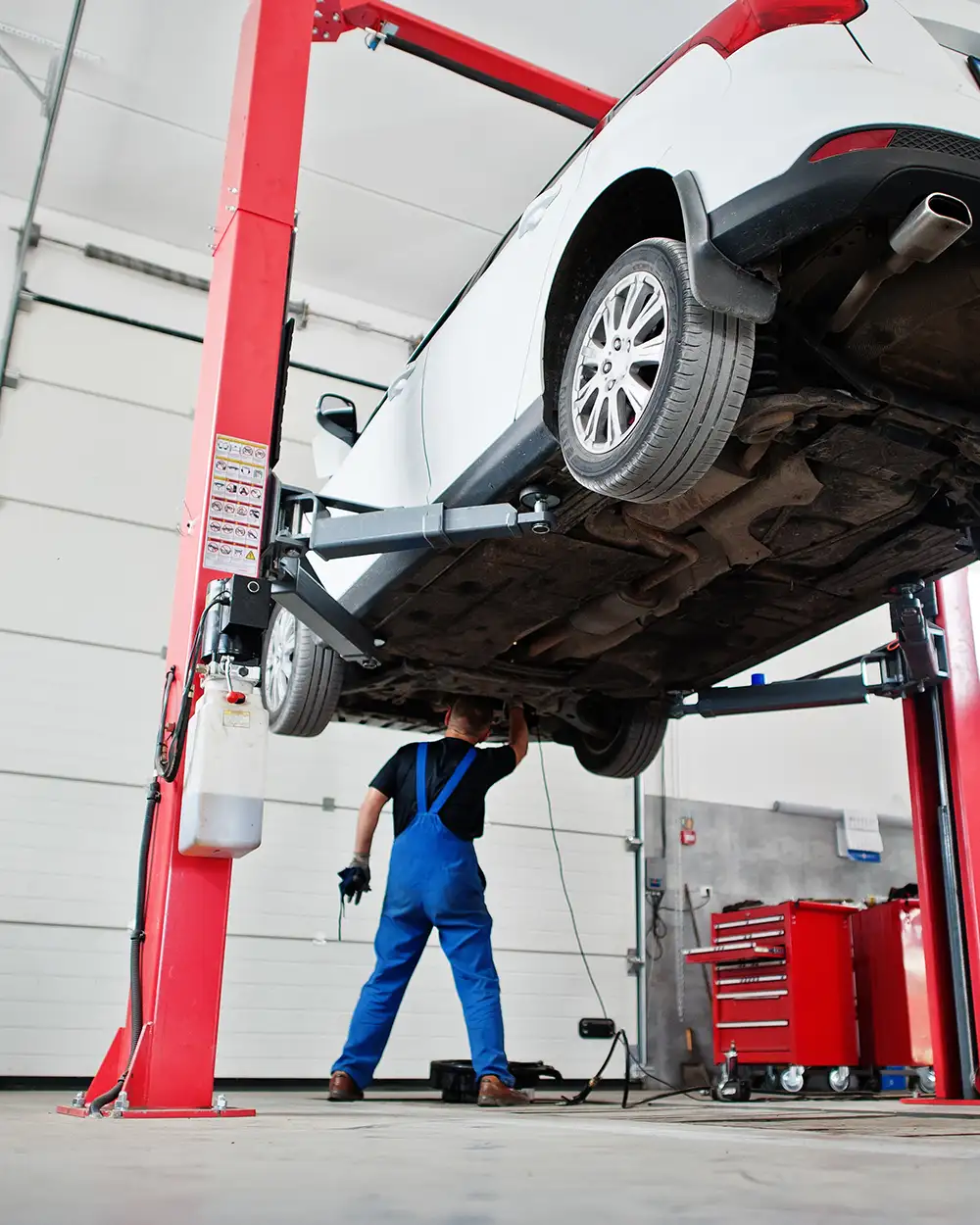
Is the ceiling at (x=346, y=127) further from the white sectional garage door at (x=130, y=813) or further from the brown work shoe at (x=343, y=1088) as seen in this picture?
the brown work shoe at (x=343, y=1088)

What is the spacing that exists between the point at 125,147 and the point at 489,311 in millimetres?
5153

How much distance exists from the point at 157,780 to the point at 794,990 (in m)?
4.14

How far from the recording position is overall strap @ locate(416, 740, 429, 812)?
4.32 meters

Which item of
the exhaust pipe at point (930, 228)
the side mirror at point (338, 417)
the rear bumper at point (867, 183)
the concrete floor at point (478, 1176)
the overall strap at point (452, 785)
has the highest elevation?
the side mirror at point (338, 417)

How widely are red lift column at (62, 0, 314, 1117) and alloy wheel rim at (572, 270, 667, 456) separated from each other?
1.62 metres

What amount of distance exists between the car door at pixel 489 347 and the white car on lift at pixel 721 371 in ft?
0.03

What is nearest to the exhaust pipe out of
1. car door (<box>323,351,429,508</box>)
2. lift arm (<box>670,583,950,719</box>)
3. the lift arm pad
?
the lift arm pad

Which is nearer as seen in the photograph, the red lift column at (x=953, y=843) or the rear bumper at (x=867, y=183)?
the rear bumper at (x=867, y=183)

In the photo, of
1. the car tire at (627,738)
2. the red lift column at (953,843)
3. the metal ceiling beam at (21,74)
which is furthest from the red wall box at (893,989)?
the metal ceiling beam at (21,74)

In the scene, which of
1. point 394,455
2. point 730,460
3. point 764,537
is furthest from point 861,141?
point 394,455

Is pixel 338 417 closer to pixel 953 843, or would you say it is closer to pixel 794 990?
pixel 953 843

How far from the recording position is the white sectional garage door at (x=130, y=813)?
6.20 metres

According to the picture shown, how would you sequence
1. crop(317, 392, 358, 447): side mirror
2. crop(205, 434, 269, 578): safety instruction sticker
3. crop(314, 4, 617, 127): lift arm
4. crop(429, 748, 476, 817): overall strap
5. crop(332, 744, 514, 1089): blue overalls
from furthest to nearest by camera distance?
crop(314, 4, 617, 127): lift arm < crop(317, 392, 358, 447): side mirror < crop(429, 748, 476, 817): overall strap < crop(332, 744, 514, 1089): blue overalls < crop(205, 434, 269, 578): safety instruction sticker

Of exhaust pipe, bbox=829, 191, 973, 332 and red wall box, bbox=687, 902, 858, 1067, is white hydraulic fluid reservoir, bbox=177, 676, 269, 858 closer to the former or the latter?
exhaust pipe, bbox=829, 191, 973, 332
